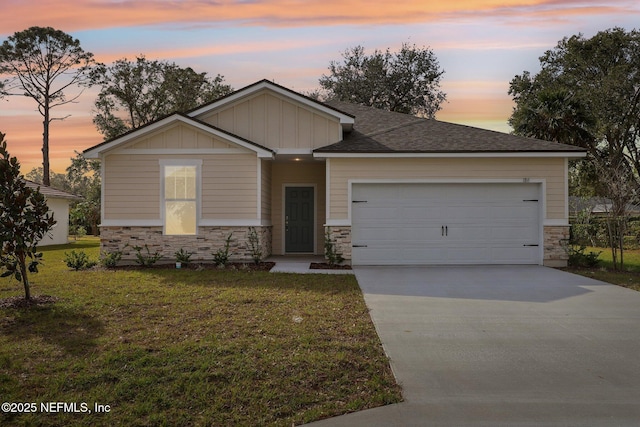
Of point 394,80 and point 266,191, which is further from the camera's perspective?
point 394,80

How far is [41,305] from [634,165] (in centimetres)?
3168

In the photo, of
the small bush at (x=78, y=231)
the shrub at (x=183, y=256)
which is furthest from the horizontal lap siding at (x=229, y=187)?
the small bush at (x=78, y=231)

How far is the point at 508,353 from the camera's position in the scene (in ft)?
19.0

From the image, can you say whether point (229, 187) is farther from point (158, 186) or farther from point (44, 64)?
point (44, 64)

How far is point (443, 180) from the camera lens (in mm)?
13602

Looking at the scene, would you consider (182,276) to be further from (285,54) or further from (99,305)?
(285,54)

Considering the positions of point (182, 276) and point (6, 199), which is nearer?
point (6, 199)

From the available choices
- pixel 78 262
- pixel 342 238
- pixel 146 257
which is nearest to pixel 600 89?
pixel 342 238

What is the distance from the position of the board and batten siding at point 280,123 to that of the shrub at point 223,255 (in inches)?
121

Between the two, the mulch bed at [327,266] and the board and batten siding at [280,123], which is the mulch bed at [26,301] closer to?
the mulch bed at [327,266]

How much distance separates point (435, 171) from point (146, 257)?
8170 mm

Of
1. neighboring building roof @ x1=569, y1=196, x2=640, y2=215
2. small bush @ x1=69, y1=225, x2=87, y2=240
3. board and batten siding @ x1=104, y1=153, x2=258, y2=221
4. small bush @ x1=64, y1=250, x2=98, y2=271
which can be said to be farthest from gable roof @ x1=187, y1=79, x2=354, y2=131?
small bush @ x1=69, y1=225, x2=87, y2=240

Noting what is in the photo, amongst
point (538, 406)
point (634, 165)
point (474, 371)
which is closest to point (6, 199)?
point (474, 371)

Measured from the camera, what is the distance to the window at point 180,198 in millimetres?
13766
